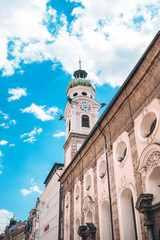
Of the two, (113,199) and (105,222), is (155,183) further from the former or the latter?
(105,222)

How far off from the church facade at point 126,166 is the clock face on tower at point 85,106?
54.4 feet

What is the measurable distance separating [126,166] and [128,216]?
313 centimetres

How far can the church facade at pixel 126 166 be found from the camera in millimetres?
12500

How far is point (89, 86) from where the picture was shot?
4588 centimetres

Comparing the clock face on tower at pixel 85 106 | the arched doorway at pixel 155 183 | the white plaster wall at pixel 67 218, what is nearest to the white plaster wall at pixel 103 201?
the arched doorway at pixel 155 183

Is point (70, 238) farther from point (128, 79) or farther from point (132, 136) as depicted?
point (128, 79)

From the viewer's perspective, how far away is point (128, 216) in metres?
15.0

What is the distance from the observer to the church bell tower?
37203 mm

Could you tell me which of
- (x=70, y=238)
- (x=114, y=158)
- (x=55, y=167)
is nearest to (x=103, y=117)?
(x=114, y=158)

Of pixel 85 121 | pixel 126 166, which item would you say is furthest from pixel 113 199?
pixel 85 121

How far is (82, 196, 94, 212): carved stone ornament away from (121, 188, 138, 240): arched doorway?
5574mm

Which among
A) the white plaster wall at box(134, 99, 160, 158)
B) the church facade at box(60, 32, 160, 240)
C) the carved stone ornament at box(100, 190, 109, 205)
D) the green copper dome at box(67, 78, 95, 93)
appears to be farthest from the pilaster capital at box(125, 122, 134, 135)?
the green copper dome at box(67, 78, 95, 93)

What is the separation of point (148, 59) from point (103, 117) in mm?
7143

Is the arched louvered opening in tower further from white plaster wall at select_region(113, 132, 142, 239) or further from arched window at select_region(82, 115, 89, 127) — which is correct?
white plaster wall at select_region(113, 132, 142, 239)
